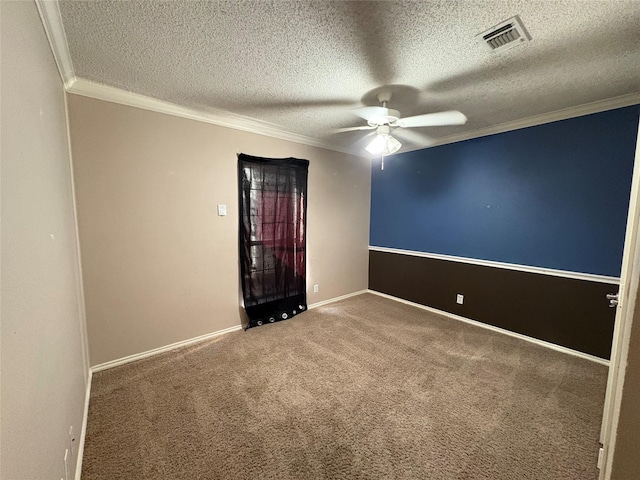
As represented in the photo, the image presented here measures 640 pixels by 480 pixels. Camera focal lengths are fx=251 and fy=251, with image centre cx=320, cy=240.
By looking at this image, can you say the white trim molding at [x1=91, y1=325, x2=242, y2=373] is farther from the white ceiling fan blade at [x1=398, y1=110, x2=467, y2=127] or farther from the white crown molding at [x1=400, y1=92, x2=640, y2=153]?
the white crown molding at [x1=400, y1=92, x2=640, y2=153]

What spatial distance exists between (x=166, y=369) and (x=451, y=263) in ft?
11.1

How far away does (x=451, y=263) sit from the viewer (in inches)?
131

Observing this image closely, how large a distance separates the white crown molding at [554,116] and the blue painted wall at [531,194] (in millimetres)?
46

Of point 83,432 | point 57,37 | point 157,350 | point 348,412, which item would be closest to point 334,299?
point 348,412

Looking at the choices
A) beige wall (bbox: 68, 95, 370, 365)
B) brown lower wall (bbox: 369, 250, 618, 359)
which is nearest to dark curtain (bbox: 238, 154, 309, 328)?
beige wall (bbox: 68, 95, 370, 365)

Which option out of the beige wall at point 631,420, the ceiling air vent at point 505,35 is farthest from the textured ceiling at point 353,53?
the beige wall at point 631,420

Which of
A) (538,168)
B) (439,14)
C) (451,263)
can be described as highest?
(439,14)

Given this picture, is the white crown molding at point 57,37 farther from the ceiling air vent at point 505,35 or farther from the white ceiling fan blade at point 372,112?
the ceiling air vent at point 505,35

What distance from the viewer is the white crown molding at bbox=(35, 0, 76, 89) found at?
3.97 feet

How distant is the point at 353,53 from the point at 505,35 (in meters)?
0.85

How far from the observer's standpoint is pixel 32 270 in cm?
90

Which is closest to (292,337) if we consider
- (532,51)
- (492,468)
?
(492,468)

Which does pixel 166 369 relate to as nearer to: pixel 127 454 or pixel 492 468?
pixel 127 454

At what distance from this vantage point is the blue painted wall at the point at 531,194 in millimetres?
2234
